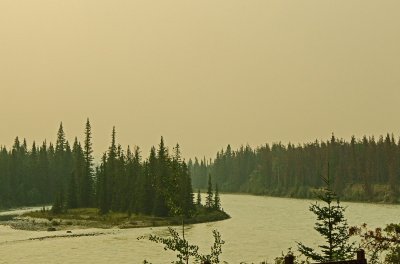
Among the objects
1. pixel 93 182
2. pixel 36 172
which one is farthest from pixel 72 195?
pixel 36 172

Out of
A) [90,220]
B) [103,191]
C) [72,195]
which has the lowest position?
[90,220]

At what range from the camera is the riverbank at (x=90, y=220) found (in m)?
98.2

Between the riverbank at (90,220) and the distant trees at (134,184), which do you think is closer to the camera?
the riverbank at (90,220)

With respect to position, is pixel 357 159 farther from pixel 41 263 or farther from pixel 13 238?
pixel 41 263

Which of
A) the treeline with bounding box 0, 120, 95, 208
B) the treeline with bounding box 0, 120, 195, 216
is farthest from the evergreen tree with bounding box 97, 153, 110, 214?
the treeline with bounding box 0, 120, 95, 208

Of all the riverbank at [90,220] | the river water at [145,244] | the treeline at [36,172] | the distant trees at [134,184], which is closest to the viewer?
the river water at [145,244]

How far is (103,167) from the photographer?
127 m

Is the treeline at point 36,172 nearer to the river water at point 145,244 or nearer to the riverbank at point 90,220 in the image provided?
the riverbank at point 90,220

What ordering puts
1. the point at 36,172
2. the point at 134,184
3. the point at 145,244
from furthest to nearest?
the point at 36,172
the point at 134,184
the point at 145,244

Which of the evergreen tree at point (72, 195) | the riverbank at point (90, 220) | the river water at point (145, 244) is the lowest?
the river water at point (145, 244)

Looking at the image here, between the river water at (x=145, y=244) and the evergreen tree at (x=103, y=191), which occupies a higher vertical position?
the evergreen tree at (x=103, y=191)

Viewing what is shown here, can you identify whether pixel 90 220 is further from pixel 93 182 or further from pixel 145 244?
pixel 145 244

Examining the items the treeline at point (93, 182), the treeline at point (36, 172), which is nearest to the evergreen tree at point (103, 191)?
the treeline at point (93, 182)

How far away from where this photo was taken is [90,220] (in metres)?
109
